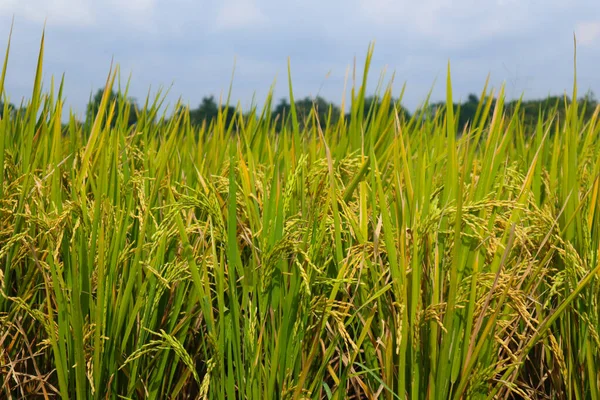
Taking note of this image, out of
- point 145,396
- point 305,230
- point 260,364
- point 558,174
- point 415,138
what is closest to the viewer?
point 260,364

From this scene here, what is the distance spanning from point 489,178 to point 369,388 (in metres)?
0.61

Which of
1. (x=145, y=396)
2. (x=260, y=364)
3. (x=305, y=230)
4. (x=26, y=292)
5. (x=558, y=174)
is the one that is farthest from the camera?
(x=558, y=174)

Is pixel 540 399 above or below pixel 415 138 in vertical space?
below

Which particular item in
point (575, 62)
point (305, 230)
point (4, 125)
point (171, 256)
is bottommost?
point (171, 256)

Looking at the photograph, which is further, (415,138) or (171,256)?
(415,138)

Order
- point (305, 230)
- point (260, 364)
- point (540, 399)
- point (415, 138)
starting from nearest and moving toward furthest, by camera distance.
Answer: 1. point (260, 364)
2. point (305, 230)
3. point (540, 399)
4. point (415, 138)

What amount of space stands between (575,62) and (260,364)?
1.31 meters

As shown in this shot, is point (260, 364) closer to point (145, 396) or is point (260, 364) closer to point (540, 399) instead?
point (145, 396)

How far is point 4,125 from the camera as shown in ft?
5.87

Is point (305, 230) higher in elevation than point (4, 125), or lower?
lower

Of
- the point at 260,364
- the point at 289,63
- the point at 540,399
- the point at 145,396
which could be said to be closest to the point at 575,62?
the point at 289,63

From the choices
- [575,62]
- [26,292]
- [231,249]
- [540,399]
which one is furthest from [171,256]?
[575,62]

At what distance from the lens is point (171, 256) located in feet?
5.24

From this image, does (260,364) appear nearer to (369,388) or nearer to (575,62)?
(369,388)
